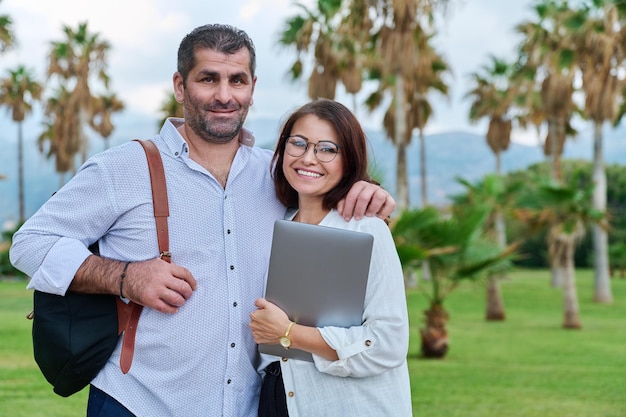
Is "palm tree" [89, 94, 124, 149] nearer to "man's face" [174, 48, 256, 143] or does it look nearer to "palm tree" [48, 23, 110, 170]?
"palm tree" [48, 23, 110, 170]

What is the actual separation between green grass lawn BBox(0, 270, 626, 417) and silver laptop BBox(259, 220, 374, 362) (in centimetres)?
662

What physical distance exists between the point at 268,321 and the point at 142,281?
39 centimetres

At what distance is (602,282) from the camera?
32.3 m

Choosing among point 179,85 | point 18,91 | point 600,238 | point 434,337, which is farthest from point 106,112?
point 179,85

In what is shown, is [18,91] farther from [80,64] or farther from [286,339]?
[286,339]

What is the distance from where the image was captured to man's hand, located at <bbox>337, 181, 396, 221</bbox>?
2.72m

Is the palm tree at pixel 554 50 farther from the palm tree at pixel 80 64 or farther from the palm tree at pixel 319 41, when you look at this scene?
the palm tree at pixel 80 64

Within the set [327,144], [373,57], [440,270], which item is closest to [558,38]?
[373,57]

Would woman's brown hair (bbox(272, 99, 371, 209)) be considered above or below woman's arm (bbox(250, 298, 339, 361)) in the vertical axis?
above

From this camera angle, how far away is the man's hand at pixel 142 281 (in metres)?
2.65

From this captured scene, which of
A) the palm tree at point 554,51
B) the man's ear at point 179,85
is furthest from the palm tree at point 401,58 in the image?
the man's ear at point 179,85

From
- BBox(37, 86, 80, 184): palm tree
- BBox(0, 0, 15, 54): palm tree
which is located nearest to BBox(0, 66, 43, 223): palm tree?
BBox(37, 86, 80, 184): palm tree

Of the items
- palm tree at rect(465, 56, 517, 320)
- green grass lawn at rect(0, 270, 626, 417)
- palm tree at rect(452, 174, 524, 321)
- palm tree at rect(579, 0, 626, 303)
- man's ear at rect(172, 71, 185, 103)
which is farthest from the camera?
palm tree at rect(465, 56, 517, 320)

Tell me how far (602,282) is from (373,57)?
38.6 feet
